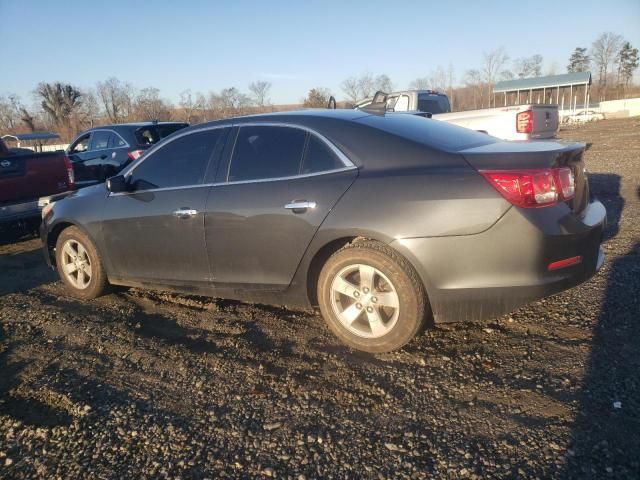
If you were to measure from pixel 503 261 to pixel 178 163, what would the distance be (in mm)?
2753

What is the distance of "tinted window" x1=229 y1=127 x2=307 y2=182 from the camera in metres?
3.61

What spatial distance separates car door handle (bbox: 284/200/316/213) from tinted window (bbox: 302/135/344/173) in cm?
25

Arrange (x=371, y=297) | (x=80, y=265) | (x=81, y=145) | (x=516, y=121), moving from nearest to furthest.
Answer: (x=371, y=297), (x=80, y=265), (x=516, y=121), (x=81, y=145)

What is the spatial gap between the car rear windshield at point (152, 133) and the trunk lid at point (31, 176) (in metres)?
2.38

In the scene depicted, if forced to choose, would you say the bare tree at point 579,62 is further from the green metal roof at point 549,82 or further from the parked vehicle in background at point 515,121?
the parked vehicle in background at point 515,121

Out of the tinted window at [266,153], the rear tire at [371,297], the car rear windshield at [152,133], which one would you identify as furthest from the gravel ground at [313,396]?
the car rear windshield at [152,133]

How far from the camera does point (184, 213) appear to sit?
3951 mm

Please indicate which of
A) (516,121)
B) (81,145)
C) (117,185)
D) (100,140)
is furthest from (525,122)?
(81,145)

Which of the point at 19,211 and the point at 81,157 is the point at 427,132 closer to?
the point at 19,211

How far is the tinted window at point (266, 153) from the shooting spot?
3.61m

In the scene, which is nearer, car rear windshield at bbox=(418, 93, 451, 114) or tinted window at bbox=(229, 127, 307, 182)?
tinted window at bbox=(229, 127, 307, 182)

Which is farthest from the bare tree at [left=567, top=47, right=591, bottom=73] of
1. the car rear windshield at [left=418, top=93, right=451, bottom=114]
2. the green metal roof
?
the car rear windshield at [left=418, top=93, right=451, bottom=114]

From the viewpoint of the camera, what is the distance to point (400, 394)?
285cm

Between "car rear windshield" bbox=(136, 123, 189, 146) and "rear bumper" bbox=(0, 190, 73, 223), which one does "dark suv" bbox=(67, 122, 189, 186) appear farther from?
"rear bumper" bbox=(0, 190, 73, 223)
